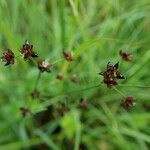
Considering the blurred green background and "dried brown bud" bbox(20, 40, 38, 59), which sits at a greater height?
the blurred green background

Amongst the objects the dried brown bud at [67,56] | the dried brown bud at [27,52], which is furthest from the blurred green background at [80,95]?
the dried brown bud at [27,52]

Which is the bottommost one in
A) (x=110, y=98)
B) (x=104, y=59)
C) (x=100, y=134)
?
(x=100, y=134)

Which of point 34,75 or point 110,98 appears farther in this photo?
point 110,98

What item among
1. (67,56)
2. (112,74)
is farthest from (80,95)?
(112,74)

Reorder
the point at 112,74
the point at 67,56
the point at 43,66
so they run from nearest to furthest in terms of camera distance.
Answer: the point at 112,74, the point at 43,66, the point at 67,56

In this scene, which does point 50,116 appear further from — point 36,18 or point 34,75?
point 36,18

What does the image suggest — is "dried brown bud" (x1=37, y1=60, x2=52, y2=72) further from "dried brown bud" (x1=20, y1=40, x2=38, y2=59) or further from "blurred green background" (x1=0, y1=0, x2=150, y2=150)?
"blurred green background" (x1=0, y1=0, x2=150, y2=150)

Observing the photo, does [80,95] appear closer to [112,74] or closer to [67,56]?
[67,56]

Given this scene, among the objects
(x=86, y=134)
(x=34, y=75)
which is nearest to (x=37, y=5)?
(x=34, y=75)

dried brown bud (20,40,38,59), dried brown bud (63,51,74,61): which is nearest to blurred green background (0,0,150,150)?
dried brown bud (63,51,74,61)

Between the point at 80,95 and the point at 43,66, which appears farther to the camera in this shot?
the point at 80,95

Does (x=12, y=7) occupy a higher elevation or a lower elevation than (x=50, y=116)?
higher
